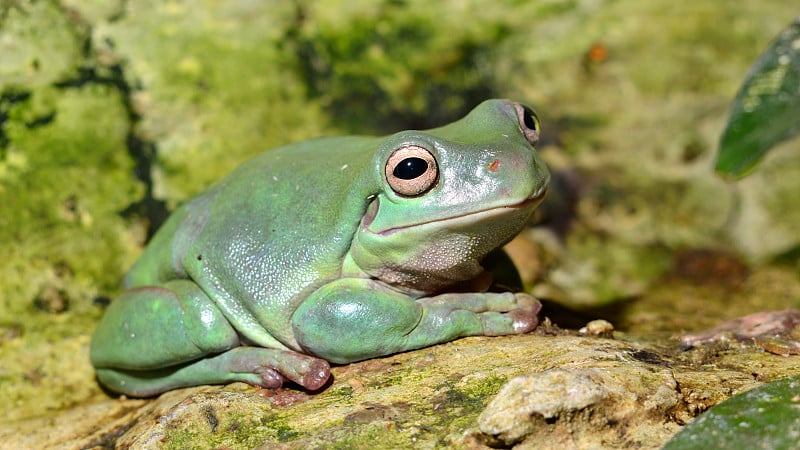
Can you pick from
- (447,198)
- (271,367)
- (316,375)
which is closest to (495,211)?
(447,198)

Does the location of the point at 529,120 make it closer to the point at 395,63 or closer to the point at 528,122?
the point at 528,122

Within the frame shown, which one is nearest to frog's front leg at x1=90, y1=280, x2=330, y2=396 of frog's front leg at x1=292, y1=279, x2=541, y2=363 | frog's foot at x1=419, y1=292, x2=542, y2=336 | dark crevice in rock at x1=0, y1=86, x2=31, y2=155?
frog's front leg at x1=292, y1=279, x2=541, y2=363

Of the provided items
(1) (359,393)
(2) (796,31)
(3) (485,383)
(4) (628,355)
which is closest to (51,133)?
(1) (359,393)

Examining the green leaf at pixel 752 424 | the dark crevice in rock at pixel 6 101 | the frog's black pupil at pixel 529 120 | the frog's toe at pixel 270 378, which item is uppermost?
the dark crevice in rock at pixel 6 101

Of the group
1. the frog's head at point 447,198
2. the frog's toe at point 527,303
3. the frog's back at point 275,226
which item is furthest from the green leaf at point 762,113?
the frog's back at point 275,226

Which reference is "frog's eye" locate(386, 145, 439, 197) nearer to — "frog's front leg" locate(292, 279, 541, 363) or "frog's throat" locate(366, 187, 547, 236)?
"frog's throat" locate(366, 187, 547, 236)

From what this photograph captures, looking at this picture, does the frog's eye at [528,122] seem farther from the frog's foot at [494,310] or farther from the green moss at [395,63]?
the green moss at [395,63]
